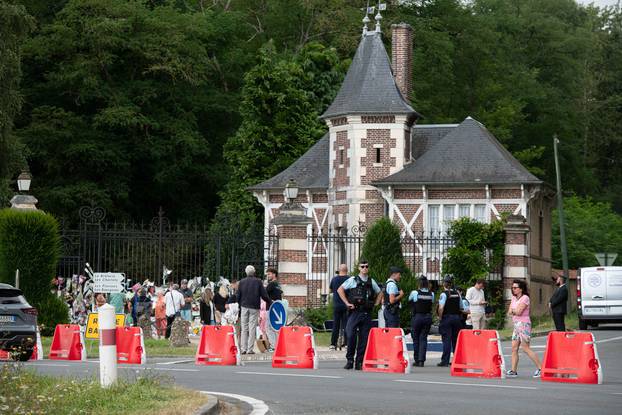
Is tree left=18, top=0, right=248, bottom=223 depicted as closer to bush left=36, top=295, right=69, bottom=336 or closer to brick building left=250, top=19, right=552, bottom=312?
brick building left=250, top=19, right=552, bottom=312

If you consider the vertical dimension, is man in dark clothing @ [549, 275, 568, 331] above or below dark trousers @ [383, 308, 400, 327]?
above

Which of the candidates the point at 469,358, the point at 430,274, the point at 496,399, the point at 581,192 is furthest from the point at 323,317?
the point at 581,192

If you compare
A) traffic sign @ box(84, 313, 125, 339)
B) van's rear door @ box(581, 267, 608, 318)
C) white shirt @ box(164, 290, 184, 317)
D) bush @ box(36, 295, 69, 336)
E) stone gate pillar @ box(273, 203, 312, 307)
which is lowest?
traffic sign @ box(84, 313, 125, 339)

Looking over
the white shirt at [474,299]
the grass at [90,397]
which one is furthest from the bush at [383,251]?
the grass at [90,397]

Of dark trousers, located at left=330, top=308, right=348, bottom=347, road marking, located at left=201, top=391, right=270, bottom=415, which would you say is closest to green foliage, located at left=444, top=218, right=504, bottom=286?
dark trousers, located at left=330, top=308, right=348, bottom=347

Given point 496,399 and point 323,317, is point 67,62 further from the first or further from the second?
point 496,399

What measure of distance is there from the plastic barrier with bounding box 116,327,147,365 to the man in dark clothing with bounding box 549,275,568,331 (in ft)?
27.5

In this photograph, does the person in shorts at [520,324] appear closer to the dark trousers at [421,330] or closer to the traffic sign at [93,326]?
the dark trousers at [421,330]

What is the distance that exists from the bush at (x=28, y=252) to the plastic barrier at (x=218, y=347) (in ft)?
25.0

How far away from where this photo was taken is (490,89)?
7194 cm

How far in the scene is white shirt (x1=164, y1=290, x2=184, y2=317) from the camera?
36.3 m

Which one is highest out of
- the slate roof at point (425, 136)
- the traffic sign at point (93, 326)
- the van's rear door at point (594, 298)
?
the slate roof at point (425, 136)

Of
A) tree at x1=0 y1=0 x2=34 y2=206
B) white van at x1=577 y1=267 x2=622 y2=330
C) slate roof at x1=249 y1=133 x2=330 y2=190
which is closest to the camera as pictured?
white van at x1=577 y1=267 x2=622 y2=330

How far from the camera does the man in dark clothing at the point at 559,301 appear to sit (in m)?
28.3
